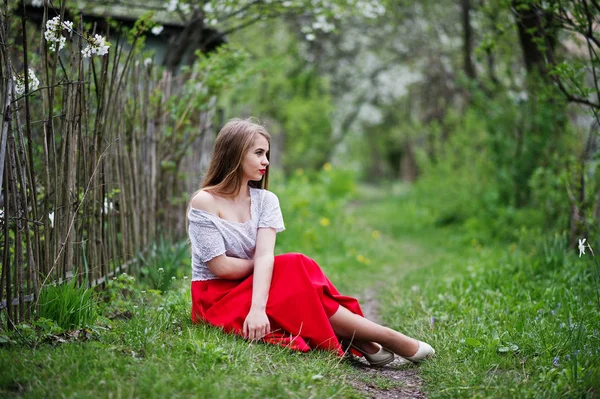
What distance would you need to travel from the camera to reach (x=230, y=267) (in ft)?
10.6

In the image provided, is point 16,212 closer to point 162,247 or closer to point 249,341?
point 249,341

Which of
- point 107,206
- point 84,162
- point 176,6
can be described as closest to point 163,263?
point 107,206

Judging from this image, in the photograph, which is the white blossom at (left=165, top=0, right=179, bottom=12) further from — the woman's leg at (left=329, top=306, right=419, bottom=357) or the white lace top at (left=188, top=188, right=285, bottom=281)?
the woman's leg at (left=329, top=306, right=419, bottom=357)

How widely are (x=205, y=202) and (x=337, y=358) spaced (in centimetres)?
110

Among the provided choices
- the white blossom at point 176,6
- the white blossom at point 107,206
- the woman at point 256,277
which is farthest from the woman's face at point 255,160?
the white blossom at point 176,6

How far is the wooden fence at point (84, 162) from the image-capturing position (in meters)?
2.79

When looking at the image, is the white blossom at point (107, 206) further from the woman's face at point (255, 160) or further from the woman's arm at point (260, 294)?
the woman's arm at point (260, 294)

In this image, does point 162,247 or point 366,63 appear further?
point 366,63

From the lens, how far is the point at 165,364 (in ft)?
8.56

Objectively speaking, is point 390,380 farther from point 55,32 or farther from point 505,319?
point 55,32

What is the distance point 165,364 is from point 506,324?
222cm

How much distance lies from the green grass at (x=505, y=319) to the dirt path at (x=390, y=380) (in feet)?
0.28

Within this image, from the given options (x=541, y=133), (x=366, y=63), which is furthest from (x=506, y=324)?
(x=366, y=63)

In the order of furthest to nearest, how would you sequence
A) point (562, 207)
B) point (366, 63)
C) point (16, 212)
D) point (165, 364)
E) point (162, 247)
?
point (366, 63) < point (562, 207) < point (162, 247) < point (16, 212) < point (165, 364)
